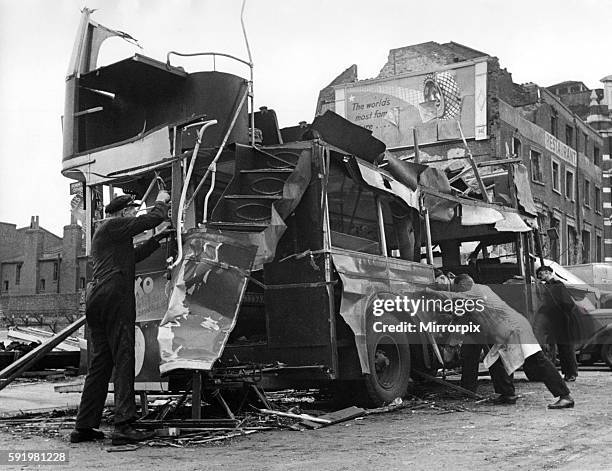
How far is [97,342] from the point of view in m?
6.64

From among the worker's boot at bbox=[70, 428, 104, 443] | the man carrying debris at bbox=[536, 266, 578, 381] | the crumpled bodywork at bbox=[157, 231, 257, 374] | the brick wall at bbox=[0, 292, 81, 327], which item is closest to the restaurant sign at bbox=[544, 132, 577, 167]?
the man carrying debris at bbox=[536, 266, 578, 381]

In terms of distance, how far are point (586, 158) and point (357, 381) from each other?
35700 millimetres

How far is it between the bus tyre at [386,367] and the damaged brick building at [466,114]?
19.8 metres

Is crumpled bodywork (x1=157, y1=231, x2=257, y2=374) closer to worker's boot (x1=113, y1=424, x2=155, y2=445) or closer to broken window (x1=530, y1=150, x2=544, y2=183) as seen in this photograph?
worker's boot (x1=113, y1=424, x2=155, y2=445)

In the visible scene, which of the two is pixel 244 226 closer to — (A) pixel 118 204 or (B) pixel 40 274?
(A) pixel 118 204

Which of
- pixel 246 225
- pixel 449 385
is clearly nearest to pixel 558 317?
pixel 449 385

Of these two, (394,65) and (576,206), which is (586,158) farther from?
(394,65)

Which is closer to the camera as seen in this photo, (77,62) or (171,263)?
(171,263)

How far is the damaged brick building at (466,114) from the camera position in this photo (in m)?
31.6

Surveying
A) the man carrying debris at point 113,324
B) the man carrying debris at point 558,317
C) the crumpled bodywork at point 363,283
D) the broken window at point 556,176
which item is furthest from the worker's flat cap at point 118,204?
the broken window at point 556,176

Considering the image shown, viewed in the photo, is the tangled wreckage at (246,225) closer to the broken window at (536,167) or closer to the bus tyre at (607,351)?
the bus tyre at (607,351)

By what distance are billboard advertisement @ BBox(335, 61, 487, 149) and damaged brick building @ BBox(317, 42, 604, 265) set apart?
0.13 ft

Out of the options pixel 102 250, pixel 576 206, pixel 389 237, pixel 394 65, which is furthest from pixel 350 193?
pixel 576 206

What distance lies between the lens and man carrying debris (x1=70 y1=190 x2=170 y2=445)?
644 centimetres
